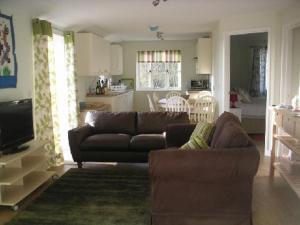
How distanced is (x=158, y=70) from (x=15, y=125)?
6.26 meters

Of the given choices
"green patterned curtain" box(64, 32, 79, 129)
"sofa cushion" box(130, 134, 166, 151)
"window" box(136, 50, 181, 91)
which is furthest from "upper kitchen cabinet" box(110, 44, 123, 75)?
"sofa cushion" box(130, 134, 166, 151)

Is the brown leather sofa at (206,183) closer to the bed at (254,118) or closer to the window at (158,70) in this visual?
the bed at (254,118)

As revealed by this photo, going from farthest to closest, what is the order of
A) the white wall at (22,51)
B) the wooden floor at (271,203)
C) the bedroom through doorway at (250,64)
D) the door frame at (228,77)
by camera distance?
the bedroom through doorway at (250,64) → the door frame at (228,77) → the white wall at (22,51) → the wooden floor at (271,203)

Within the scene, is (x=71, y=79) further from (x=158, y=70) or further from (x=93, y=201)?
(x=158, y=70)

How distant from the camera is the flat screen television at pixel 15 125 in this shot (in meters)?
3.32

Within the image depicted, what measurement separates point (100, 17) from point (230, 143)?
11.5 feet

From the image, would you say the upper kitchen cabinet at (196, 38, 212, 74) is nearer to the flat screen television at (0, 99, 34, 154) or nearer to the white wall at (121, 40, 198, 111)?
the white wall at (121, 40, 198, 111)

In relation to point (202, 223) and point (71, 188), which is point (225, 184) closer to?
point (202, 223)

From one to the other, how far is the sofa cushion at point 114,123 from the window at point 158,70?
4646 mm

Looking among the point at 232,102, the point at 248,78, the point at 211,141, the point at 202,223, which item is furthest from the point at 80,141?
the point at 248,78

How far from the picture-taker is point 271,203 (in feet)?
10.8

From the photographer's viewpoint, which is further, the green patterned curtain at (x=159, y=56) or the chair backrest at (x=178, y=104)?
the green patterned curtain at (x=159, y=56)

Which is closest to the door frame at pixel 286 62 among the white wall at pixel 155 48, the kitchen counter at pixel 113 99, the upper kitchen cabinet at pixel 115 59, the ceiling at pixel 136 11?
the ceiling at pixel 136 11

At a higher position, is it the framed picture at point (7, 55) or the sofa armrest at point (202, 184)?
the framed picture at point (7, 55)
